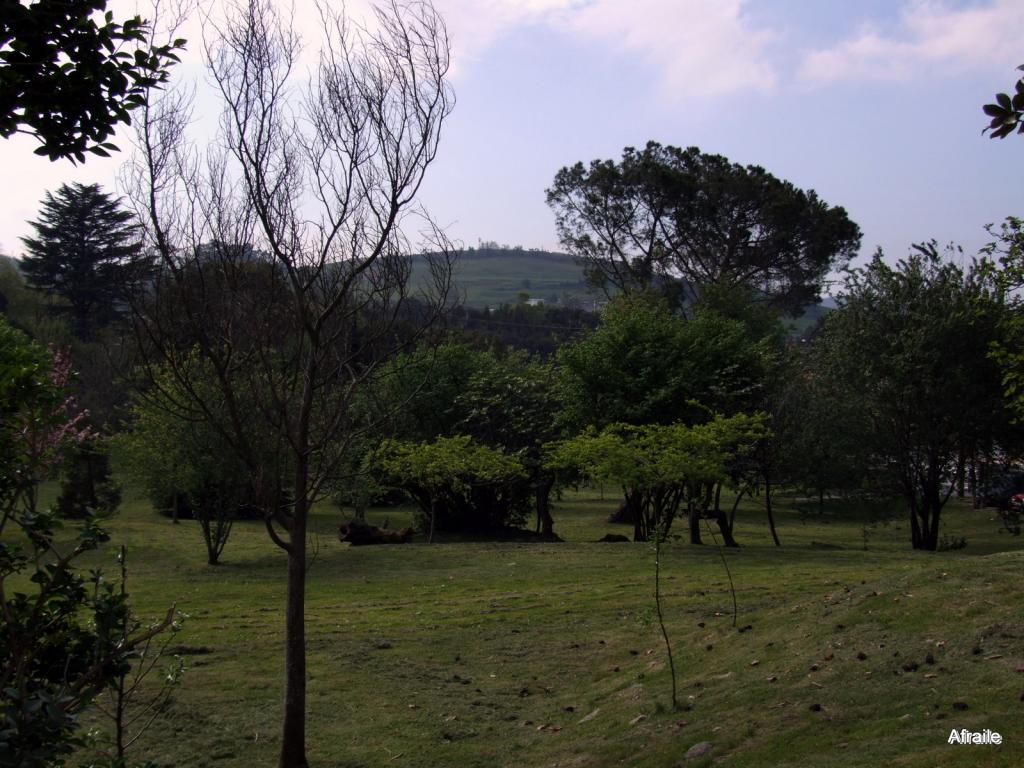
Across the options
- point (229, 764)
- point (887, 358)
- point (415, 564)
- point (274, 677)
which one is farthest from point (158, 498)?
point (887, 358)

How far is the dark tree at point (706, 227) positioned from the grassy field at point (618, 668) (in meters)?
26.6

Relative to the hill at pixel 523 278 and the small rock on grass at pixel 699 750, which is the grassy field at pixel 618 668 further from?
the hill at pixel 523 278

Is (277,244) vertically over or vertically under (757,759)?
over

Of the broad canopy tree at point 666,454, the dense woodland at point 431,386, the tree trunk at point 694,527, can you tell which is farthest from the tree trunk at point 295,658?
the tree trunk at point 694,527

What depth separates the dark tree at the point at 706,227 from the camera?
41.9m

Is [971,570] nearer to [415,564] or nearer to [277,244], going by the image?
[277,244]

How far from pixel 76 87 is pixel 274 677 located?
8976 mm

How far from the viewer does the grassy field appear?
6.91 m

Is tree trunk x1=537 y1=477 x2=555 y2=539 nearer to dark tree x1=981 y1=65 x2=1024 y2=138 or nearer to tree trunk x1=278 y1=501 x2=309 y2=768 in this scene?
tree trunk x1=278 y1=501 x2=309 y2=768

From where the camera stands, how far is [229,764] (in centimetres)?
837

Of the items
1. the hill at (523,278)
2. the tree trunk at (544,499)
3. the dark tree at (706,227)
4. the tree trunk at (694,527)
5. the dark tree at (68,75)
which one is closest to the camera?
the dark tree at (68,75)

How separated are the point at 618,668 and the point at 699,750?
3647 mm

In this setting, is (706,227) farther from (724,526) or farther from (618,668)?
(618,668)

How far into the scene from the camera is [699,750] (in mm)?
7004
